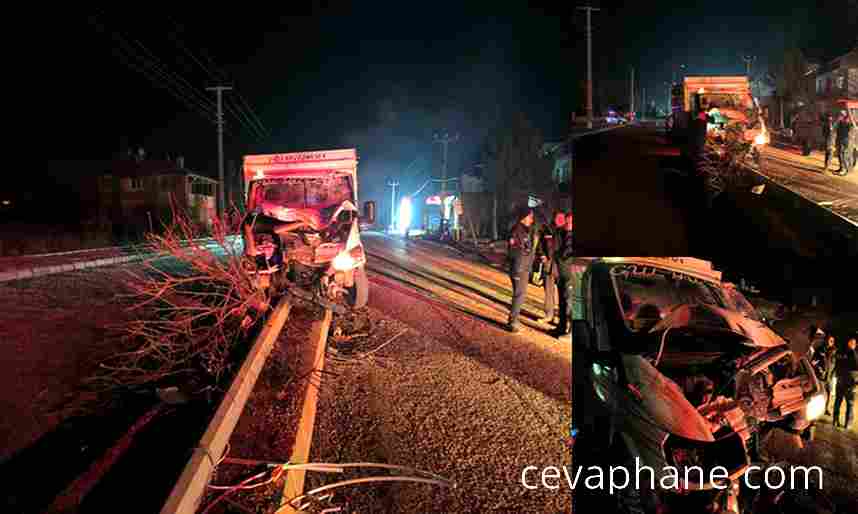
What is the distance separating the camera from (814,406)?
3.72 m

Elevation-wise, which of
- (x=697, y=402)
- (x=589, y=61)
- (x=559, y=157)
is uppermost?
(x=589, y=61)

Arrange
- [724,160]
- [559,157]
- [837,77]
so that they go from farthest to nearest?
[837,77]
[559,157]
[724,160]

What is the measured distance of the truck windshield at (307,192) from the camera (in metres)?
10.1

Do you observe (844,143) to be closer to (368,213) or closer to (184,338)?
(368,213)

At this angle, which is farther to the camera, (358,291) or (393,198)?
(393,198)

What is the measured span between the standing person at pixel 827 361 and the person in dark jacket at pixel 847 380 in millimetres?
72

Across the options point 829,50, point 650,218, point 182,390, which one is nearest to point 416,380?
point 182,390

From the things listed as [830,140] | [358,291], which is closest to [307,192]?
[358,291]

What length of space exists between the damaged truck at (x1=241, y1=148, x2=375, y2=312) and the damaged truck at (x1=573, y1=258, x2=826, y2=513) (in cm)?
511

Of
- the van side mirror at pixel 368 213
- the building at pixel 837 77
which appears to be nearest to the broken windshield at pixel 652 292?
the van side mirror at pixel 368 213

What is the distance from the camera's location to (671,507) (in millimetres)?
3023

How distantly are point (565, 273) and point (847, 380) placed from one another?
329cm

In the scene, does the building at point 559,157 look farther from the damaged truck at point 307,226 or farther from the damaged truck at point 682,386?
the damaged truck at point 682,386

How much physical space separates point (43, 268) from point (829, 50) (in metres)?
45.1
